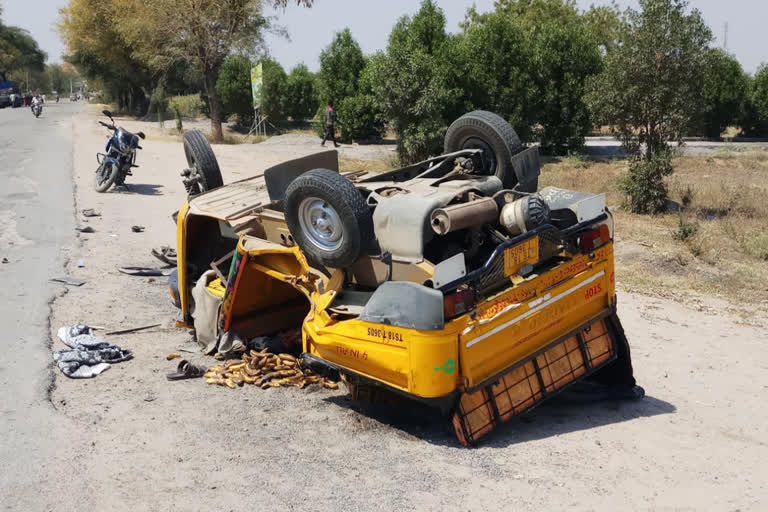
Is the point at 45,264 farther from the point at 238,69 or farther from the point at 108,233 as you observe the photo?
the point at 238,69

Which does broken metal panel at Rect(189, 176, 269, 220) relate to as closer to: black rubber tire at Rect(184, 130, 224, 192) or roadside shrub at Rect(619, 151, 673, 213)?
black rubber tire at Rect(184, 130, 224, 192)

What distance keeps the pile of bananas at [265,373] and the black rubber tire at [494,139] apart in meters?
2.29

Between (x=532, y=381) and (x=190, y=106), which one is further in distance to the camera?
(x=190, y=106)

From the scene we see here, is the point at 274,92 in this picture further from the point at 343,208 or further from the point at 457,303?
the point at 457,303

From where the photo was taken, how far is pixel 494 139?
6.19m

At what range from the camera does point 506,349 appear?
15.8 feet

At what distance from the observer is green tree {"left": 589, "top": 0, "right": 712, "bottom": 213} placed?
1423 cm

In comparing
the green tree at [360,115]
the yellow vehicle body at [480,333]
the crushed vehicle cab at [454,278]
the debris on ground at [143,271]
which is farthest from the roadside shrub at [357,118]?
the yellow vehicle body at [480,333]

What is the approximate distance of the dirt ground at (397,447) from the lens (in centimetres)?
417

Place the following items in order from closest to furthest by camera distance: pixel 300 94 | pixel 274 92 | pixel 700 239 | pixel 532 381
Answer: pixel 532 381
pixel 700 239
pixel 274 92
pixel 300 94

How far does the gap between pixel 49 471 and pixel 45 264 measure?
5742mm

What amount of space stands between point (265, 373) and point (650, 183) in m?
11.2

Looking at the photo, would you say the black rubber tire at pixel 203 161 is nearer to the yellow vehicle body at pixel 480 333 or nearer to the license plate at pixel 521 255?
the yellow vehicle body at pixel 480 333

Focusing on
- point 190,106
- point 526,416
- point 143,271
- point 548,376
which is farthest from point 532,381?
point 190,106
